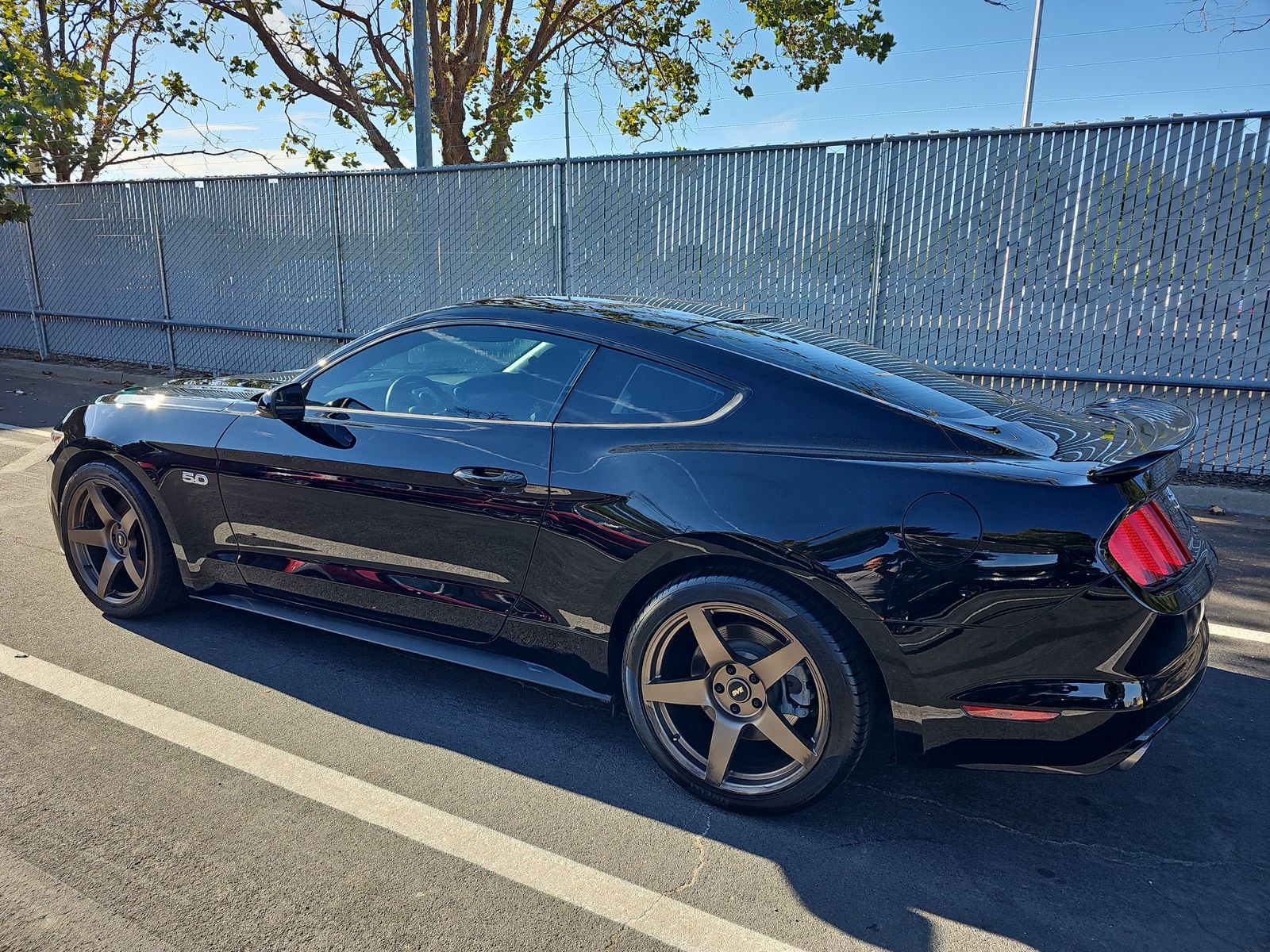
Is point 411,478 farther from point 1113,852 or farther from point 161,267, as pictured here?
point 161,267

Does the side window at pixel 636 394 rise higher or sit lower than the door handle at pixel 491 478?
higher

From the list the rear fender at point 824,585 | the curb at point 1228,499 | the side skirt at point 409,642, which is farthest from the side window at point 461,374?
the curb at point 1228,499

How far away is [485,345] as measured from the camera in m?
3.41

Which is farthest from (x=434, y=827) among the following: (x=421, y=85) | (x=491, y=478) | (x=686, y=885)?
(x=421, y=85)

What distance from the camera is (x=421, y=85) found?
1167 centimetres

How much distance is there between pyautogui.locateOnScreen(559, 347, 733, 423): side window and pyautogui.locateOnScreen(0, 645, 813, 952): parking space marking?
1352mm

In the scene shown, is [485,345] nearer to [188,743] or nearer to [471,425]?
[471,425]

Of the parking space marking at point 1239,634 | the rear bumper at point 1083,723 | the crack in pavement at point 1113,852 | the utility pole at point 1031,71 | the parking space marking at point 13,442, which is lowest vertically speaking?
the parking space marking at point 1239,634

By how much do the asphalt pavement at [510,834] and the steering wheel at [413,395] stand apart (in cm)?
112

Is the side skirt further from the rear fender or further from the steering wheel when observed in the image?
the steering wheel

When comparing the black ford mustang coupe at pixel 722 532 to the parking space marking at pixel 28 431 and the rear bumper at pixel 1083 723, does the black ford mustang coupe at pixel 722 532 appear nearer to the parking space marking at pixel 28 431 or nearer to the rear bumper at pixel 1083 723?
the rear bumper at pixel 1083 723

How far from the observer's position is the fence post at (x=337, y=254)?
10891 mm

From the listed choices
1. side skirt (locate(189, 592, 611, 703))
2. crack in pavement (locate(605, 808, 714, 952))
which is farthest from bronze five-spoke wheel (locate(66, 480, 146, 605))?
crack in pavement (locate(605, 808, 714, 952))

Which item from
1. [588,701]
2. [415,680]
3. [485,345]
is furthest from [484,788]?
[485,345]
